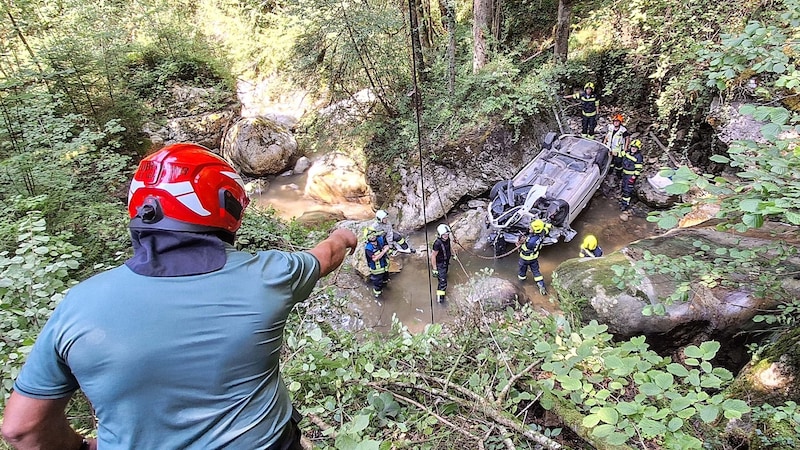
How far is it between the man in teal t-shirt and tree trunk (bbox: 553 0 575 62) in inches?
406

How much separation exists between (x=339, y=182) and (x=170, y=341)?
32.0ft

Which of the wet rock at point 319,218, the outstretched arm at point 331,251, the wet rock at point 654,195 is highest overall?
the outstretched arm at point 331,251

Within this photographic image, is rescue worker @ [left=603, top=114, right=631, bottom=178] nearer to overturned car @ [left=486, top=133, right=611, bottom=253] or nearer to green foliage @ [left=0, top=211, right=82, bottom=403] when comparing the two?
overturned car @ [left=486, top=133, right=611, bottom=253]

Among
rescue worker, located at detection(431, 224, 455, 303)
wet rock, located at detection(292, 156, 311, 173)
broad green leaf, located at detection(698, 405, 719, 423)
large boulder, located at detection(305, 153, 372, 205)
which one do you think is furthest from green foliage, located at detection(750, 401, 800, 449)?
wet rock, located at detection(292, 156, 311, 173)

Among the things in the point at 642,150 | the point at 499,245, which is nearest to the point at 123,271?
the point at 499,245

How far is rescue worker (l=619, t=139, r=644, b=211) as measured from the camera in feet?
27.5

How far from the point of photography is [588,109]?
31.1ft

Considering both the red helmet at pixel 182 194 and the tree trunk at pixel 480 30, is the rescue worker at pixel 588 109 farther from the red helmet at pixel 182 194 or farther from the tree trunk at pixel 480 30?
the red helmet at pixel 182 194

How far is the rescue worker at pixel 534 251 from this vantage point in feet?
22.7

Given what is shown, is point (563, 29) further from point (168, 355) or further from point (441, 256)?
point (168, 355)

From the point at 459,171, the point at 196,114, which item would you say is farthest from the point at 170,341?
the point at 196,114

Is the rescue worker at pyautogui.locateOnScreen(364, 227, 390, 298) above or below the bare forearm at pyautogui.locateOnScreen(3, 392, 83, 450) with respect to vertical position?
below

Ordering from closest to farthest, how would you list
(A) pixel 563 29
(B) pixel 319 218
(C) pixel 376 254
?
(C) pixel 376 254 < (B) pixel 319 218 < (A) pixel 563 29

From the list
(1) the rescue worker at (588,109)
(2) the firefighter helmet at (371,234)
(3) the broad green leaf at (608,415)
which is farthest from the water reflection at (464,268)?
(3) the broad green leaf at (608,415)
